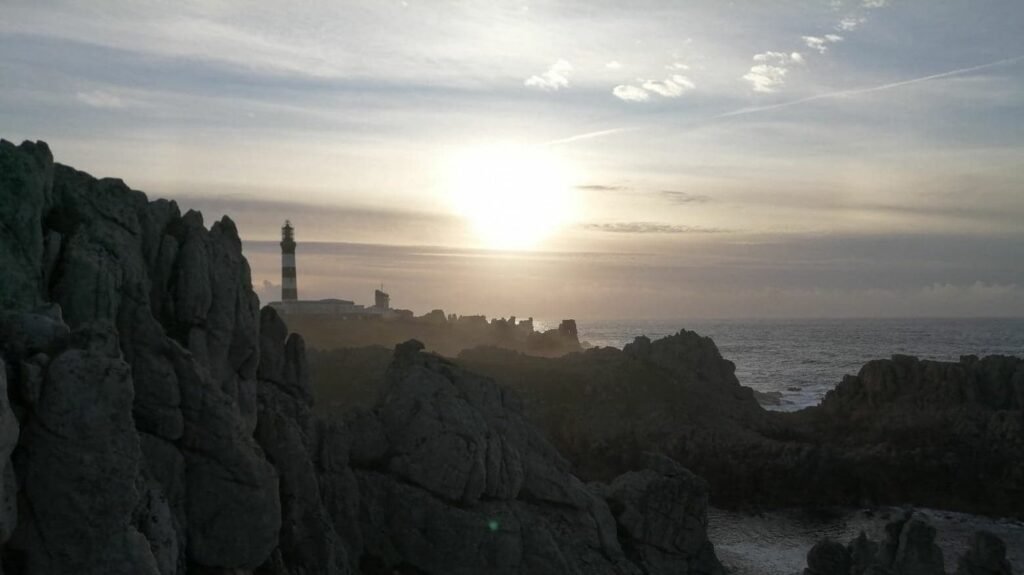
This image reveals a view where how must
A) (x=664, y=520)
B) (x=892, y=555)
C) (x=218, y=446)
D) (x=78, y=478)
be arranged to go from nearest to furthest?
(x=78, y=478)
(x=218, y=446)
(x=892, y=555)
(x=664, y=520)

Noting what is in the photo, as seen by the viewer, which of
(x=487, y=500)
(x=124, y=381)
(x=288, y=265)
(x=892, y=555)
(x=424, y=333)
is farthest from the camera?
(x=424, y=333)

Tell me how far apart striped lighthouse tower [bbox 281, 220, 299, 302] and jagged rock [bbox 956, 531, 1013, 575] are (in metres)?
74.9

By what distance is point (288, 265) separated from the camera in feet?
328

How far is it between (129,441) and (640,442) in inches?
2190

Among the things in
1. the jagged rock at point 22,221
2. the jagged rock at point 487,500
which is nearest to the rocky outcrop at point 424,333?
the jagged rock at point 487,500

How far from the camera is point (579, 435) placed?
6931 cm

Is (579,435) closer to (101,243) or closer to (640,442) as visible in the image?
(640,442)

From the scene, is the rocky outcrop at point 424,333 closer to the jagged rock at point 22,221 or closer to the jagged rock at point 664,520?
the jagged rock at point 664,520

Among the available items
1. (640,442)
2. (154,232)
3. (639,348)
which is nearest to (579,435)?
(640,442)

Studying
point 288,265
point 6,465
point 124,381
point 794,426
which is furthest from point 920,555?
point 288,265

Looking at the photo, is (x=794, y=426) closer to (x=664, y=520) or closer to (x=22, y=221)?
(x=664, y=520)

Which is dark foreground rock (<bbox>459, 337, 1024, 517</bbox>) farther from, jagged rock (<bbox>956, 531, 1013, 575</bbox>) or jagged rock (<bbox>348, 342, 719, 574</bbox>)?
jagged rock (<bbox>348, 342, 719, 574</bbox>)

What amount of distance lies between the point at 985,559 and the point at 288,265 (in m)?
83.0

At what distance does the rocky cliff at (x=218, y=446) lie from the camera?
14.7 metres
